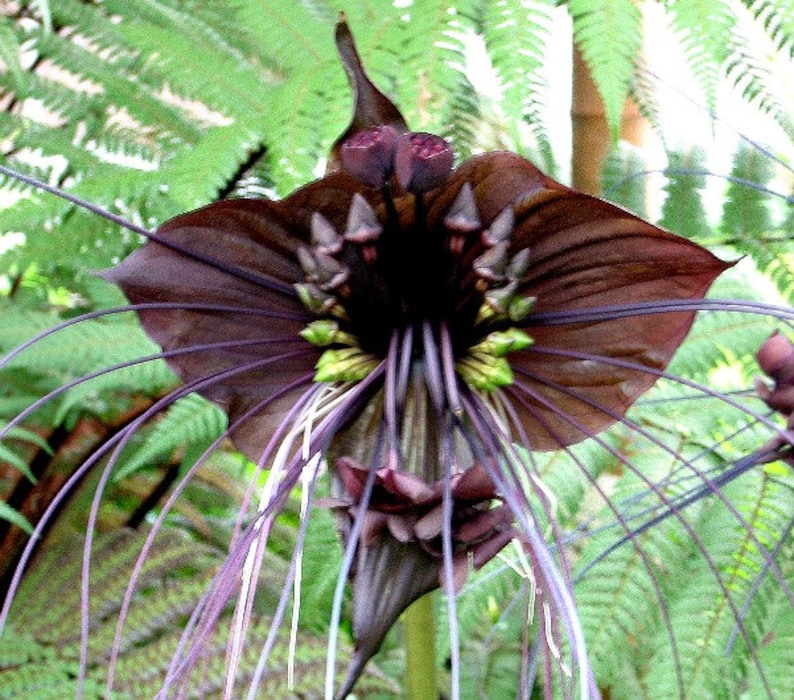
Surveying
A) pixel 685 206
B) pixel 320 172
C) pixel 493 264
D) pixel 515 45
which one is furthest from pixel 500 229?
pixel 685 206

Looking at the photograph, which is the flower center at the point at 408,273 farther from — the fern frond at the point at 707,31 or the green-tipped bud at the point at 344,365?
the fern frond at the point at 707,31

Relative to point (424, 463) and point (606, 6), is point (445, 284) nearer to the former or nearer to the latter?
point (424, 463)

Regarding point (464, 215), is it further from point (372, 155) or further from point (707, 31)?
point (707, 31)

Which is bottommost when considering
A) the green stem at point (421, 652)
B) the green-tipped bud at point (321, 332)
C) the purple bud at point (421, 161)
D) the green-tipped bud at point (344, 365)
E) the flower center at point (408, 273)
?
the green stem at point (421, 652)

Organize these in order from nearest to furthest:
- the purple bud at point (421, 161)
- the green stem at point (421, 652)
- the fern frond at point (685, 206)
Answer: the purple bud at point (421, 161) < the green stem at point (421, 652) < the fern frond at point (685, 206)

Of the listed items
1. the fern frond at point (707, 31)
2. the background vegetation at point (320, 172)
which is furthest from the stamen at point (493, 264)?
the fern frond at point (707, 31)

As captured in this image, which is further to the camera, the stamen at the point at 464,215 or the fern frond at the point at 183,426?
the fern frond at the point at 183,426
